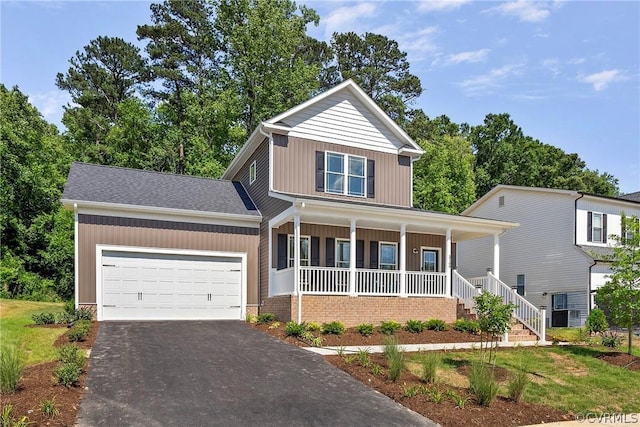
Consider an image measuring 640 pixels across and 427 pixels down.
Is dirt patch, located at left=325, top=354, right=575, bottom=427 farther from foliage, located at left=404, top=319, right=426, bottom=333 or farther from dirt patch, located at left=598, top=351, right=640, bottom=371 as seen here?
foliage, located at left=404, top=319, right=426, bottom=333

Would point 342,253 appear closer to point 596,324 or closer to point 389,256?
point 389,256

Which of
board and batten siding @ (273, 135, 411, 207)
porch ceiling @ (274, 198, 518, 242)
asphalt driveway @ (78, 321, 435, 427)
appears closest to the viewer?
asphalt driveway @ (78, 321, 435, 427)

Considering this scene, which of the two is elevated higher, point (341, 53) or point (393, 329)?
point (341, 53)

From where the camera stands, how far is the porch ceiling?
15.6 m

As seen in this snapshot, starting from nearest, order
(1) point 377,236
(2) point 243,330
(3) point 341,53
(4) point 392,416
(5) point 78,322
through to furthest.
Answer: (4) point 392,416 < (5) point 78,322 < (2) point 243,330 < (1) point 377,236 < (3) point 341,53

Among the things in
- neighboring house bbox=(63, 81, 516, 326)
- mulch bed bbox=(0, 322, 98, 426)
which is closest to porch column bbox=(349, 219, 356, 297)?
neighboring house bbox=(63, 81, 516, 326)

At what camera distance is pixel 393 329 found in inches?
587

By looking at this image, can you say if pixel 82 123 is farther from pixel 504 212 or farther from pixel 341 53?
pixel 504 212

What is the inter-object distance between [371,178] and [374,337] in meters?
7.10

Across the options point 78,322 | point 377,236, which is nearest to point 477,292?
point 377,236

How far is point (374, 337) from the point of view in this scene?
14.4m

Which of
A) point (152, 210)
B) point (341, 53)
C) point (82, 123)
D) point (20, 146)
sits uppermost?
point (341, 53)

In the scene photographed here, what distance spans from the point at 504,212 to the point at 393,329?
46.4ft

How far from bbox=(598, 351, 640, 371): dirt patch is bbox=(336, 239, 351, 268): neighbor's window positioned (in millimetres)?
8537
